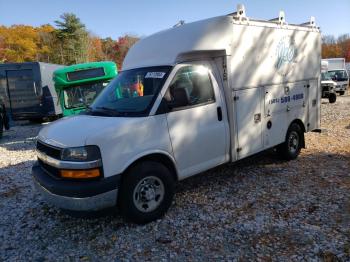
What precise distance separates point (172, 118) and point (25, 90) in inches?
575

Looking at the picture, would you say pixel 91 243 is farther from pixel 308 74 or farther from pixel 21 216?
pixel 308 74

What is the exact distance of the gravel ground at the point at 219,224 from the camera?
3.77 meters

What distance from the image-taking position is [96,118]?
4484 mm

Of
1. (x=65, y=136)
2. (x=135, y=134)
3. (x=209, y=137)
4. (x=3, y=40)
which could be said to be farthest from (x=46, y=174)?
(x=3, y=40)

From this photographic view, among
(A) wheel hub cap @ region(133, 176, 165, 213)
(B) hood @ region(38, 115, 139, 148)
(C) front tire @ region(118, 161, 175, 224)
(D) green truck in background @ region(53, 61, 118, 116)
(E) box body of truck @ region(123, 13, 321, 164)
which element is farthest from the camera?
(D) green truck in background @ region(53, 61, 118, 116)

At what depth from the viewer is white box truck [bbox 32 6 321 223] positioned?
13.0 feet

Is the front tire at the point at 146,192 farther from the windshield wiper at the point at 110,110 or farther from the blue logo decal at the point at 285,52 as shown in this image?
the blue logo decal at the point at 285,52

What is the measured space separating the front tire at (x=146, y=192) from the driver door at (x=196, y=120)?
1.09 ft

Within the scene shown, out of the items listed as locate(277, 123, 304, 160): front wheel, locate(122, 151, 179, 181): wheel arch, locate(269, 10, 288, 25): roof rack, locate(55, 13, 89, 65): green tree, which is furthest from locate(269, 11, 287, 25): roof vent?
locate(55, 13, 89, 65): green tree

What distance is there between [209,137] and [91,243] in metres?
2.25

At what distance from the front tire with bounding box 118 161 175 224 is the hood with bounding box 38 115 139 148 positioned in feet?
2.03

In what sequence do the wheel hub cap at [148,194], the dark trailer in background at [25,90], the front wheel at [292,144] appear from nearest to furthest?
the wheel hub cap at [148,194] → the front wheel at [292,144] → the dark trailer in background at [25,90]

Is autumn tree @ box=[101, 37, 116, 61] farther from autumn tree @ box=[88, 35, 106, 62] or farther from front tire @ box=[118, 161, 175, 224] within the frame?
front tire @ box=[118, 161, 175, 224]

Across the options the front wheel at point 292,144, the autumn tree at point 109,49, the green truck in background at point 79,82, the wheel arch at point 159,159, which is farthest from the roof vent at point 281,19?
the autumn tree at point 109,49
